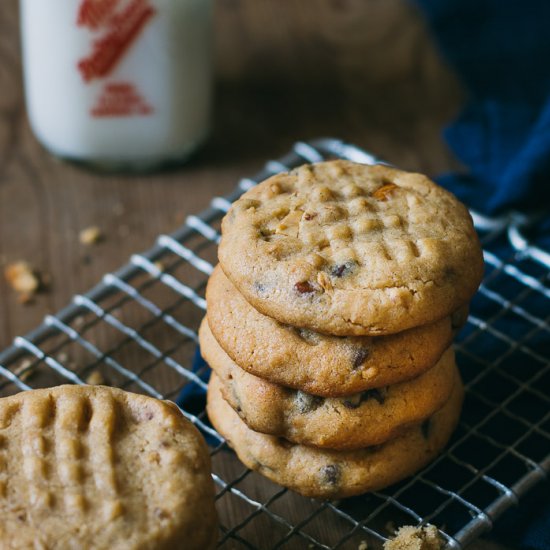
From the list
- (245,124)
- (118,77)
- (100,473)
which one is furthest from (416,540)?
(245,124)

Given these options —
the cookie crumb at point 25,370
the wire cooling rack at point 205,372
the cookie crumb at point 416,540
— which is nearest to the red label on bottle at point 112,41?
the wire cooling rack at point 205,372

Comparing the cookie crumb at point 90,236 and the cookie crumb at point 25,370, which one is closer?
the cookie crumb at point 25,370

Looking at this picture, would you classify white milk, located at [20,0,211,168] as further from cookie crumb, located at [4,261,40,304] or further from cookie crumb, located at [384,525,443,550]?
cookie crumb, located at [384,525,443,550]

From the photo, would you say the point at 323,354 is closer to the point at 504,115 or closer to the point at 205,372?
the point at 205,372

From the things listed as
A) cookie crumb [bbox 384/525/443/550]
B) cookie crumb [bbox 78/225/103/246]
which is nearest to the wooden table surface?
cookie crumb [bbox 78/225/103/246]

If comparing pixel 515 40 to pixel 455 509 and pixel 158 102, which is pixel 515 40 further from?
pixel 455 509

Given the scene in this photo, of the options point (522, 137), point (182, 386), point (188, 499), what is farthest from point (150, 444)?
point (522, 137)

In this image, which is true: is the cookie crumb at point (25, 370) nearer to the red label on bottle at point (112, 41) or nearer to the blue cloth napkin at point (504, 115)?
the red label on bottle at point (112, 41)
